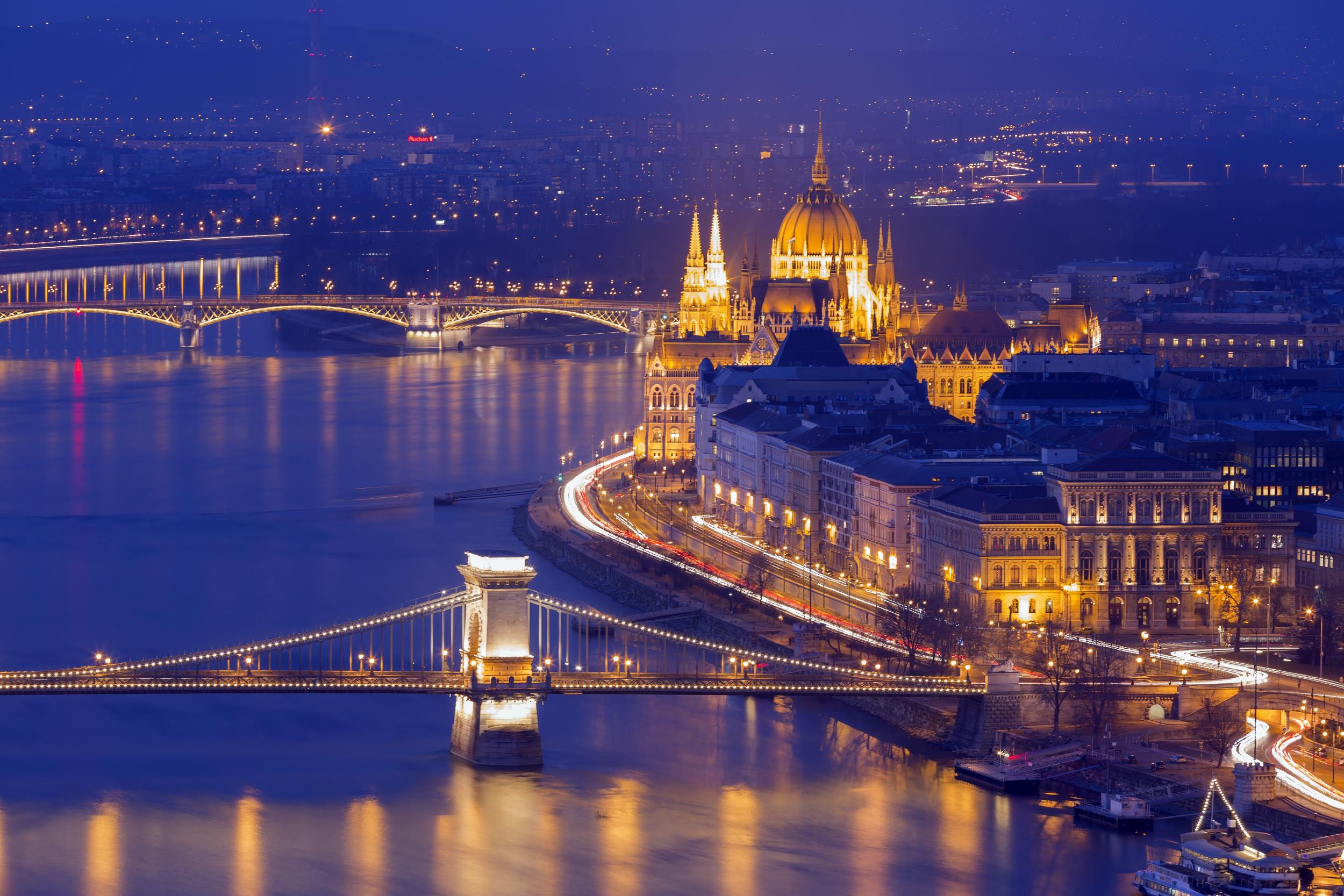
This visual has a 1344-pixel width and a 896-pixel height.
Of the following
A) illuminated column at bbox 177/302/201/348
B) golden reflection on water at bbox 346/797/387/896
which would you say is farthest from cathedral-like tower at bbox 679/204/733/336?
golden reflection on water at bbox 346/797/387/896

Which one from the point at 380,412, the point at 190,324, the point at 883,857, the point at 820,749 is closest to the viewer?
the point at 883,857

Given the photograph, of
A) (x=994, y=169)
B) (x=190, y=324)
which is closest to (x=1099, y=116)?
(x=994, y=169)

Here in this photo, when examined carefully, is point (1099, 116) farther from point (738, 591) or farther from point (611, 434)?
point (738, 591)

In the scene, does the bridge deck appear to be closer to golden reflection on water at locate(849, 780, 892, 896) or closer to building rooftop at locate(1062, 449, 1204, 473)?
golden reflection on water at locate(849, 780, 892, 896)

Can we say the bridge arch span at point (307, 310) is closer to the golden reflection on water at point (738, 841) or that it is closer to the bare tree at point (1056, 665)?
the bare tree at point (1056, 665)

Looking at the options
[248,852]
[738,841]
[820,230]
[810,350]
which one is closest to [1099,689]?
[738,841]

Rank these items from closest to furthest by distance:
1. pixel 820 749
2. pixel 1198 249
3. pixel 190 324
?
pixel 820 749
pixel 190 324
pixel 1198 249

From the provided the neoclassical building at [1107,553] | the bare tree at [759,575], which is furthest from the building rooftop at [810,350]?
the neoclassical building at [1107,553]
